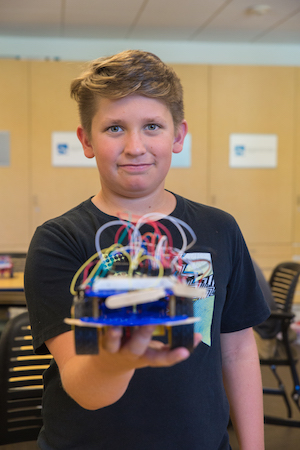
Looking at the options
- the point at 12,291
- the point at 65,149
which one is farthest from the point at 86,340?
the point at 65,149

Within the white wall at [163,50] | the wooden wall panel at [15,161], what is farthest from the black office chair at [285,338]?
the white wall at [163,50]

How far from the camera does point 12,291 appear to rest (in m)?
2.51

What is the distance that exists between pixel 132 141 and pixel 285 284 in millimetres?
2316

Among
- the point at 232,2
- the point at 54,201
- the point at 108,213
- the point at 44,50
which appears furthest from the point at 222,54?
the point at 108,213

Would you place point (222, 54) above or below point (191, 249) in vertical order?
above

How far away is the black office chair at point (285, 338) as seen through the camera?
241 centimetres

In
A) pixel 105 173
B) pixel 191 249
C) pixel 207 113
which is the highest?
pixel 207 113

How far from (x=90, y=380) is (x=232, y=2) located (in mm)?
3937

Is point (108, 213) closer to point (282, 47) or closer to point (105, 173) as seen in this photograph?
point (105, 173)

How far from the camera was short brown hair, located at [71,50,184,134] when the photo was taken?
86cm

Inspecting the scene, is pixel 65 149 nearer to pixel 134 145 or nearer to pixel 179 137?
pixel 179 137

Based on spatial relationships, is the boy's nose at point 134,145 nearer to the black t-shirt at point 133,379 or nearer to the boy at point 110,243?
the boy at point 110,243

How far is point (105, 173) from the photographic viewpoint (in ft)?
2.91

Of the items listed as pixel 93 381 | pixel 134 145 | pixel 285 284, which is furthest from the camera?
pixel 285 284
